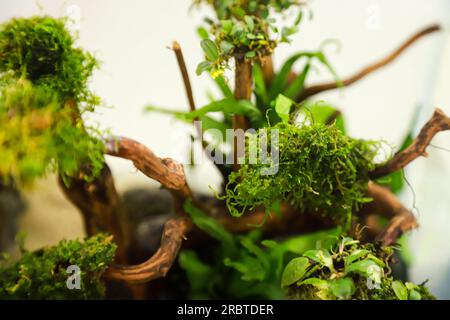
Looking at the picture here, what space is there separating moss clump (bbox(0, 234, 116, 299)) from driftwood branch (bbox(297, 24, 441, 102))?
859mm

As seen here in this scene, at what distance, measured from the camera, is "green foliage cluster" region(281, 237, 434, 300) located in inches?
38.7

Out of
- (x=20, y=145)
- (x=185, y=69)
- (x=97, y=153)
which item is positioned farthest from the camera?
(x=185, y=69)

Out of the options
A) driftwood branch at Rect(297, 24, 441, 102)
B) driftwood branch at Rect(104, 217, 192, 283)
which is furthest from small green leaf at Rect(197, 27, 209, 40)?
driftwood branch at Rect(104, 217, 192, 283)

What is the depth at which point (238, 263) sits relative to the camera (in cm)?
132

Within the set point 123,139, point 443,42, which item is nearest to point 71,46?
point 123,139

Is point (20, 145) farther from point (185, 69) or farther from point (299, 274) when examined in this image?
point (299, 274)

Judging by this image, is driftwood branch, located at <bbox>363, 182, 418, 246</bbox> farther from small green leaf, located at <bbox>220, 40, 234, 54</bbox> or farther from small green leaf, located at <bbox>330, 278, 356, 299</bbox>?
small green leaf, located at <bbox>220, 40, 234, 54</bbox>

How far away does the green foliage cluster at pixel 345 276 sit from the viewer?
0.98 m

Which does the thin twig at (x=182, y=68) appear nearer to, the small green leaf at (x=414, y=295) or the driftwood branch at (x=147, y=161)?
the driftwood branch at (x=147, y=161)

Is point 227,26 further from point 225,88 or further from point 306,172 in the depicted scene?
point 306,172

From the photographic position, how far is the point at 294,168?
1.04m

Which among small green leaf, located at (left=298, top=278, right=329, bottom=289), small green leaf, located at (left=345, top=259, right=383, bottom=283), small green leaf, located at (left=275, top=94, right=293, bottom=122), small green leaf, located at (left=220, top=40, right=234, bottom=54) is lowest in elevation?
small green leaf, located at (left=298, top=278, right=329, bottom=289)

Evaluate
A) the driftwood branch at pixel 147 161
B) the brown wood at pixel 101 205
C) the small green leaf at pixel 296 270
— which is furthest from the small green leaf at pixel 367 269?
the brown wood at pixel 101 205
